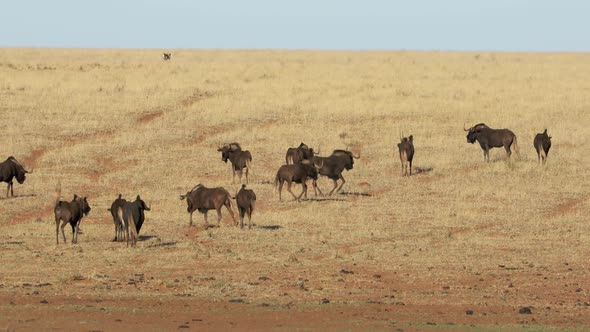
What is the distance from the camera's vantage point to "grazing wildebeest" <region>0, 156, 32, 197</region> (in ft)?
106

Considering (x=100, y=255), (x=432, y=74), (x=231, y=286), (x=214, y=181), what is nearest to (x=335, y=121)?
(x=214, y=181)

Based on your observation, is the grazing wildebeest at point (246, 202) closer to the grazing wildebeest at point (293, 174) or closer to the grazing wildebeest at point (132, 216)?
the grazing wildebeest at point (132, 216)

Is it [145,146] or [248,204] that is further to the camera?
[145,146]

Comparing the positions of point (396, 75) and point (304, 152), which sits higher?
point (396, 75)

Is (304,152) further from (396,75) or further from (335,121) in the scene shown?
(396,75)

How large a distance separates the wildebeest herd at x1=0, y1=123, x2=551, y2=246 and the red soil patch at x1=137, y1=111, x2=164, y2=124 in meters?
10.6

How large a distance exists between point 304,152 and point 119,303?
675 inches

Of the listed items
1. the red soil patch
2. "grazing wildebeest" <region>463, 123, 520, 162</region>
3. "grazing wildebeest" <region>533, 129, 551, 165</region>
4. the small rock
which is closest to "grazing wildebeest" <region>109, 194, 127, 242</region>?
the small rock

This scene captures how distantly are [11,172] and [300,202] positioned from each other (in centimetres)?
811

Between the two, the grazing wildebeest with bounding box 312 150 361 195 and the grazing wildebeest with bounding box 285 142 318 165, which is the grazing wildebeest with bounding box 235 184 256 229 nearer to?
the grazing wildebeest with bounding box 312 150 361 195

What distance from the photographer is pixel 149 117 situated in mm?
47531

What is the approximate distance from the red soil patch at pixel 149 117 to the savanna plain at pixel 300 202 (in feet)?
0.43

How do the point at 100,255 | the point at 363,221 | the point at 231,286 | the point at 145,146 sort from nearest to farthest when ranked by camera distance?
the point at 231,286
the point at 100,255
the point at 363,221
the point at 145,146

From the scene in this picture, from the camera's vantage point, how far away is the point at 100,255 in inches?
910
